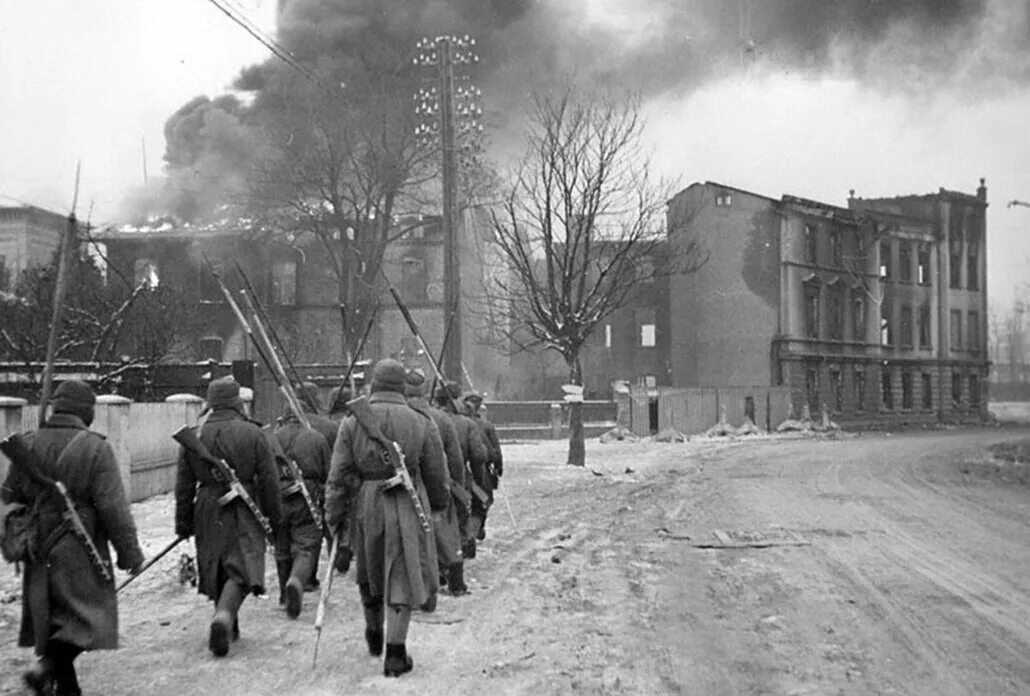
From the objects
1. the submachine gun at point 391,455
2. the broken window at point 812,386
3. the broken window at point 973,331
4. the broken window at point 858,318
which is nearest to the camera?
the submachine gun at point 391,455

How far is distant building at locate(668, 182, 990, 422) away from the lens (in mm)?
47125

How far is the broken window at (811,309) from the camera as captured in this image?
48469 mm

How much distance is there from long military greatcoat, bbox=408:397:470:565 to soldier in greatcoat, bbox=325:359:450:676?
0.74 metres

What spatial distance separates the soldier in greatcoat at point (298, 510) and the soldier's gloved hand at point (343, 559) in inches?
18.5

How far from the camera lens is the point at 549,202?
24.0 metres

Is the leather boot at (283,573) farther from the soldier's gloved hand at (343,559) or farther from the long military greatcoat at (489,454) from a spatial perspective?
the long military greatcoat at (489,454)

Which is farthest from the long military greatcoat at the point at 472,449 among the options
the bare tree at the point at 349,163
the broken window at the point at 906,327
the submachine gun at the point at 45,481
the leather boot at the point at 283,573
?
the broken window at the point at 906,327

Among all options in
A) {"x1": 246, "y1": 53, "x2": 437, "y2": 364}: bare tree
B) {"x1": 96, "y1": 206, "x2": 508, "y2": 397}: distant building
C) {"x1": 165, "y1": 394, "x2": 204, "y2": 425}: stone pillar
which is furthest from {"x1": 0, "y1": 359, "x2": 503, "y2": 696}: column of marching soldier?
{"x1": 96, "y1": 206, "x2": 508, "y2": 397}: distant building

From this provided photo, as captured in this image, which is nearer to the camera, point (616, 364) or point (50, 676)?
point (50, 676)

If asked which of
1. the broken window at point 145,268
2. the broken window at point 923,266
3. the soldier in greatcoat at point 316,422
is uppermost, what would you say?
the broken window at point 923,266

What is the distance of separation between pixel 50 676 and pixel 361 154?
32.5 meters

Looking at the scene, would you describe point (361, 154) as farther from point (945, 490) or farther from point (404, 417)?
point (404, 417)

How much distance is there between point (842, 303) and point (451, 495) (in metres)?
45.4

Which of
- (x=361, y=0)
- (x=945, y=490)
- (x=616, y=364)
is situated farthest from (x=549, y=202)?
(x=616, y=364)
